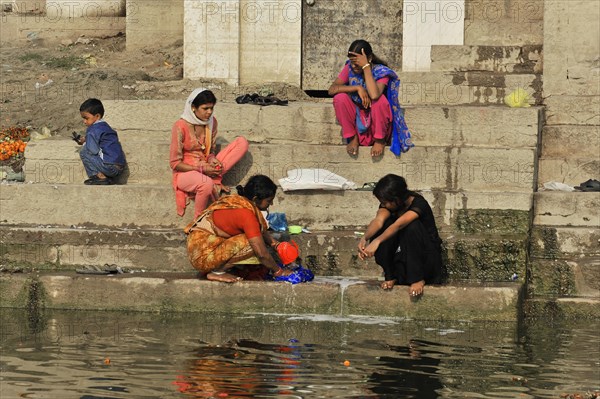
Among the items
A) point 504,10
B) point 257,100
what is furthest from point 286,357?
point 504,10

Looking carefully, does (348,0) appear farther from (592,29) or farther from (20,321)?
(20,321)

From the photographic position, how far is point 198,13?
535 inches

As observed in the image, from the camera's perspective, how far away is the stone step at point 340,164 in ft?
34.1

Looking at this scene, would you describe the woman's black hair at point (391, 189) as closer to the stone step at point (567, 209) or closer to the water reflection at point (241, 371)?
the water reflection at point (241, 371)

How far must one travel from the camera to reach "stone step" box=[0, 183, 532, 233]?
393 inches

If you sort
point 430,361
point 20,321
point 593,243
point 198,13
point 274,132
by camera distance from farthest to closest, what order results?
1. point 198,13
2. point 274,132
3. point 593,243
4. point 20,321
5. point 430,361

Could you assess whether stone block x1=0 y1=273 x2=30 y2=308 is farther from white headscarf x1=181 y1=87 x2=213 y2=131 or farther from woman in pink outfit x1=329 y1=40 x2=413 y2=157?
woman in pink outfit x1=329 y1=40 x2=413 y2=157

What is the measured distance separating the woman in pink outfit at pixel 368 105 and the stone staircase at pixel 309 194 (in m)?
0.13

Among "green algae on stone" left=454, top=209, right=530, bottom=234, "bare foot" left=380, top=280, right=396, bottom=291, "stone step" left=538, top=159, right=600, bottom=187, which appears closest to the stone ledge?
"green algae on stone" left=454, top=209, right=530, bottom=234

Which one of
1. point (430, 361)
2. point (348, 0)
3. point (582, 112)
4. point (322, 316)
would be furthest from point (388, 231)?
point (348, 0)

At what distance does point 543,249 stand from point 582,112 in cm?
227

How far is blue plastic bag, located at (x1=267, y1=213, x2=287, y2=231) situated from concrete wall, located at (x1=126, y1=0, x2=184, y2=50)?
5.18 metres

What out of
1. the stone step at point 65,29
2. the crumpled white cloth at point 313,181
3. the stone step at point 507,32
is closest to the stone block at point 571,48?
the stone step at point 507,32

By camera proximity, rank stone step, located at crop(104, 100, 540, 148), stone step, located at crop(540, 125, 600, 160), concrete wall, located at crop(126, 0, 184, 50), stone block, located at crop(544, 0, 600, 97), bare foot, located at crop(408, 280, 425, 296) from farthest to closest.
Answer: concrete wall, located at crop(126, 0, 184, 50) → stone block, located at crop(544, 0, 600, 97) → stone step, located at crop(540, 125, 600, 160) → stone step, located at crop(104, 100, 540, 148) → bare foot, located at crop(408, 280, 425, 296)
